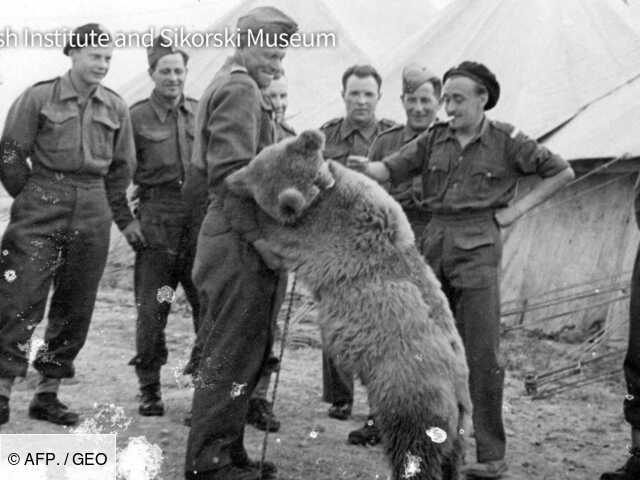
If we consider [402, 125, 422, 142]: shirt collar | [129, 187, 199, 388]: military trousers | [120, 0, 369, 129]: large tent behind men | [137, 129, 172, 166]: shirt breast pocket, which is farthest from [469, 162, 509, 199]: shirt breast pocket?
[120, 0, 369, 129]: large tent behind men

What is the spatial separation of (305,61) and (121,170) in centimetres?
765

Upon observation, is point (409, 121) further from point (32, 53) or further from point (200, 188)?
point (32, 53)

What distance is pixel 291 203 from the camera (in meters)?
3.23

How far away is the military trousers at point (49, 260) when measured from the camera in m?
4.55

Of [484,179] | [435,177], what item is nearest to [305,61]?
[435,177]

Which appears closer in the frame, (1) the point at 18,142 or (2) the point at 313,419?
(1) the point at 18,142

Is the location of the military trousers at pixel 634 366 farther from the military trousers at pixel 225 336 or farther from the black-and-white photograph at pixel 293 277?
the military trousers at pixel 225 336

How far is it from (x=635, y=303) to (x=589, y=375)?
7.55ft

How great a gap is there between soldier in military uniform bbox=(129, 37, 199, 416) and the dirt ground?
0.37 meters

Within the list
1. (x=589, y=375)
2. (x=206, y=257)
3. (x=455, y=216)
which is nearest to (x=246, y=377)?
(x=206, y=257)

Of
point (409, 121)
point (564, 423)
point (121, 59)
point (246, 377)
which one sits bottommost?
point (564, 423)

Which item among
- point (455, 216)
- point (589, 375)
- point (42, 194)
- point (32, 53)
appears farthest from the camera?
point (32, 53)

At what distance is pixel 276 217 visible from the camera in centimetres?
334

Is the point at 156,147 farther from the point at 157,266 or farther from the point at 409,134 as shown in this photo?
the point at 409,134
